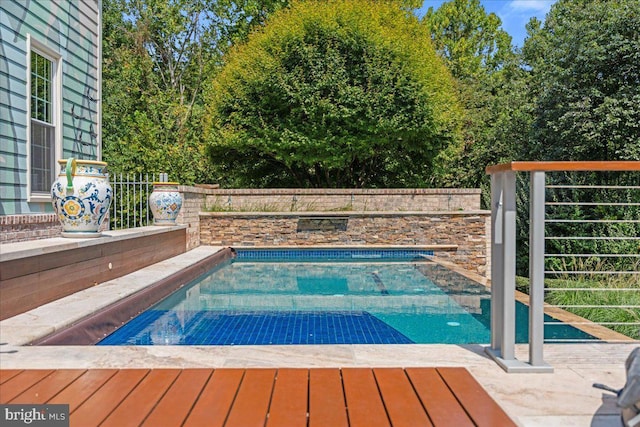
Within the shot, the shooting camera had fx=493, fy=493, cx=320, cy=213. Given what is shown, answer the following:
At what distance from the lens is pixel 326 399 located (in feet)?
7.29

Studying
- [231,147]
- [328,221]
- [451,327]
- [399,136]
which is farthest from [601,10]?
[451,327]

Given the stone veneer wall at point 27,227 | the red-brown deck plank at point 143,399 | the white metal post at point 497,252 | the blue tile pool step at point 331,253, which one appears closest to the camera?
the red-brown deck plank at point 143,399

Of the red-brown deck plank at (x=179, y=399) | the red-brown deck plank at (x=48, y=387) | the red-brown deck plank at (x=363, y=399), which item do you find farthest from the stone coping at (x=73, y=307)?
the red-brown deck plank at (x=363, y=399)

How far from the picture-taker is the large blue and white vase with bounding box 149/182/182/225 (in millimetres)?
8500

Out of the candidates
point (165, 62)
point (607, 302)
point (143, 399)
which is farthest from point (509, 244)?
point (165, 62)

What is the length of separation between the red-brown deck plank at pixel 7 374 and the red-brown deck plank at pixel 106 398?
0.52 metres

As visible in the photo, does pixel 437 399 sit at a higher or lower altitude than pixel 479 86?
lower

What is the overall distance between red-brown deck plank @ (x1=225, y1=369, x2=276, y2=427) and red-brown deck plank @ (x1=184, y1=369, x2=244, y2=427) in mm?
29

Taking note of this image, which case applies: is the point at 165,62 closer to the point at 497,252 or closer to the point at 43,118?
the point at 43,118

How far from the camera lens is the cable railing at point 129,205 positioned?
8.69 meters

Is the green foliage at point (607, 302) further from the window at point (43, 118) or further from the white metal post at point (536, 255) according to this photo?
the window at point (43, 118)

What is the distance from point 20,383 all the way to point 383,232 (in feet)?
31.5

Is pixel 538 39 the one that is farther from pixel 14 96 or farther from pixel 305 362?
pixel 305 362

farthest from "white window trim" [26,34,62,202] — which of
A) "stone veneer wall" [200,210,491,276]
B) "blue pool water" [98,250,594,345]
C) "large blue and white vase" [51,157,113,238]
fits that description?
"stone veneer wall" [200,210,491,276]
